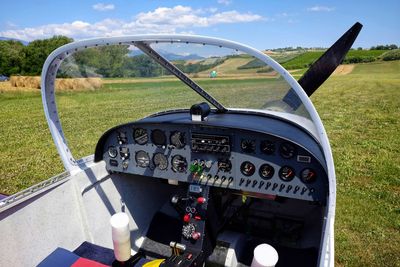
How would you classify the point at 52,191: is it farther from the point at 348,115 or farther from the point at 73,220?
the point at 348,115

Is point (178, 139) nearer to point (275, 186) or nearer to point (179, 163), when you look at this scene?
point (179, 163)

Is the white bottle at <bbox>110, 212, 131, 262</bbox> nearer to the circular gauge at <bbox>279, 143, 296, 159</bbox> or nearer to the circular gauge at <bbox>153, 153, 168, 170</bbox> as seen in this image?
the circular gauge at <bbox>153, 153, 168, 170</bbox>

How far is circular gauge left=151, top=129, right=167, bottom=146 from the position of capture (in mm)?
3068

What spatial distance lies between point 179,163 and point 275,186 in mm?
942

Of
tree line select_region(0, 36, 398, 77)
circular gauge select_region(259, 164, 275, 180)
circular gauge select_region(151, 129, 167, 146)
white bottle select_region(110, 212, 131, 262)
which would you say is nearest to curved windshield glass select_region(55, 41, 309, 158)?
tree line select_region(0, 36, 398, 77)

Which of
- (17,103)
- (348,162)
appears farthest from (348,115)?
(17,103)

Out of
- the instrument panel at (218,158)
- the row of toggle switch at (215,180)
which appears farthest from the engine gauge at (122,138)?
the row of toggle switch at (215,180)

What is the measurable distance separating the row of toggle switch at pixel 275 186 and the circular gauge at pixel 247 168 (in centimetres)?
6

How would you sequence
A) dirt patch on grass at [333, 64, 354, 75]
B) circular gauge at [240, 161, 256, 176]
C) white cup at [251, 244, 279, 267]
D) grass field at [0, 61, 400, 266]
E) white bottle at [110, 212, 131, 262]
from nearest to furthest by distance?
white cup at [251, 244, 279, 267] → white bottle at [110, 212, 131, 262] → circular gauge at [240, 161, 256, 176] → grass field at [0, 61, 400, 266] → dirt patch on grass at [333, 64, 354, 75]

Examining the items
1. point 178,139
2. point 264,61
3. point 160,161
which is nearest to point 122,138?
point 160,161

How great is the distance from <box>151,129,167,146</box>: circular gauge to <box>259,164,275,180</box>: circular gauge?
97cm

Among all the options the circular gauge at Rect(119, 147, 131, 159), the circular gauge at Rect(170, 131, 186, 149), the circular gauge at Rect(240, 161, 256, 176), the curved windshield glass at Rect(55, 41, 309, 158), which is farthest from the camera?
the circular gauge at Rect(119, 147, 131, 159)

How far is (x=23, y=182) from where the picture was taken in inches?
222

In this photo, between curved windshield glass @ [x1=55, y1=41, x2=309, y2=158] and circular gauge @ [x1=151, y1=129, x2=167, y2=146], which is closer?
curved windshield glass @ [x1=55, y1=41, x2=309, y2=158]
